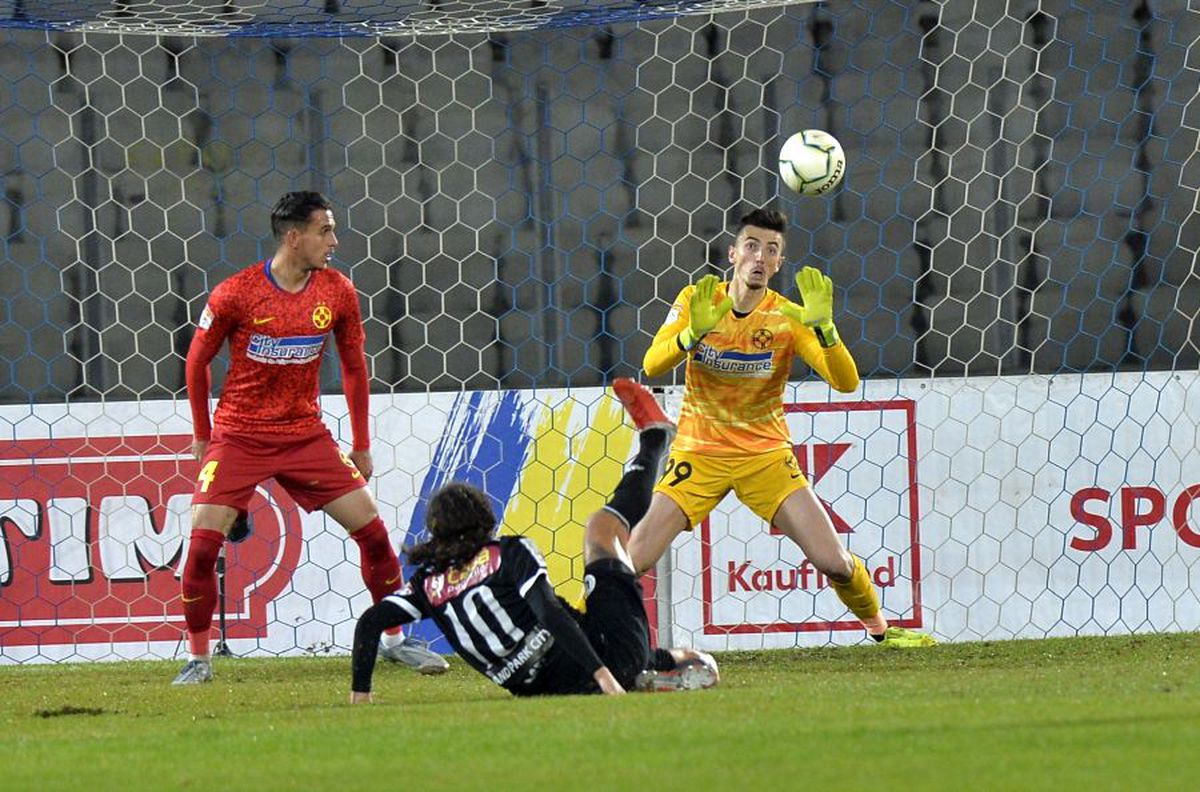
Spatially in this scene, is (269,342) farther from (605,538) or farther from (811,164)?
(811,164)

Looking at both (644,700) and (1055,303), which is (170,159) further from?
(644,700)

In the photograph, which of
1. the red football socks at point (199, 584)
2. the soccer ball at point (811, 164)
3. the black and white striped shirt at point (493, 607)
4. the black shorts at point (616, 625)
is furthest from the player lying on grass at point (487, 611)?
the soccer ball at point (811, 164)

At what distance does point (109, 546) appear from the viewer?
8.54 metres

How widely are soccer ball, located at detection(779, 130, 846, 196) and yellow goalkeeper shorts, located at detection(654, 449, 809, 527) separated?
1.16m

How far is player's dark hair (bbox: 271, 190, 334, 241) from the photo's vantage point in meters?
A: 7.25

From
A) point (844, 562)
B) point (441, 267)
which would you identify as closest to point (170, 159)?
point (441, 267)

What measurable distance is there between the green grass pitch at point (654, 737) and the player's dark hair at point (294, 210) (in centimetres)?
180

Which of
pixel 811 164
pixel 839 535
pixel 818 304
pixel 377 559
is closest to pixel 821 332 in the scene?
pixel 818 304

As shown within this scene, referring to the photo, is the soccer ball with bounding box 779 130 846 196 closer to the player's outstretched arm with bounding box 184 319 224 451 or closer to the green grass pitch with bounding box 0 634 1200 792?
the green grass pitch with bounding box 0 634 1200 792

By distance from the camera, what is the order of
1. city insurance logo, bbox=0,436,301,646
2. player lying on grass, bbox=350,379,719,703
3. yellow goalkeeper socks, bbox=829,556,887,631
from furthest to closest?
city insurance logo, bbox=0,436,301,646
yellow goalkeeper socks, bbox=829,556,887,631
player lying on grass, bbox=350,379,719,703

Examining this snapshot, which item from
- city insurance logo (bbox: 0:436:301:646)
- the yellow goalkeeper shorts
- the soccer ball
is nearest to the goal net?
city insurance logo (bbox: 0:436:301:646)

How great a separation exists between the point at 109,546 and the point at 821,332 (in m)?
3.48

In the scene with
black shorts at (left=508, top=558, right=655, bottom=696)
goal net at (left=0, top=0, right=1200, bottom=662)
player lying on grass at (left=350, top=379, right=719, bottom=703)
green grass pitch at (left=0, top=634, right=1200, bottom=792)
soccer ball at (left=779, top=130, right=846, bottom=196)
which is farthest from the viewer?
goal net at (left=0, top=0, right=1200, bottom=662)

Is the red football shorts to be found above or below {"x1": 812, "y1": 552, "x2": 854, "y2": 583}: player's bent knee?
above
